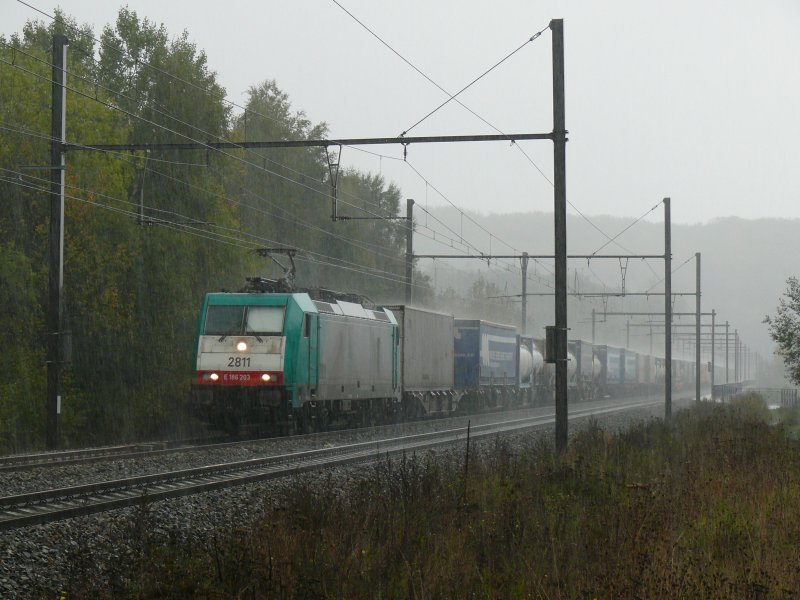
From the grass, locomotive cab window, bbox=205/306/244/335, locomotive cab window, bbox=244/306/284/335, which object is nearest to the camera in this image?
the grass

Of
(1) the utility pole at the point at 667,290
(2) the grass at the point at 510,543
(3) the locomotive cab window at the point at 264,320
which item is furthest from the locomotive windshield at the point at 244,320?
(1) the utility pole at the point at 667,290

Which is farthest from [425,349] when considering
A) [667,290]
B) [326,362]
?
[326,362]

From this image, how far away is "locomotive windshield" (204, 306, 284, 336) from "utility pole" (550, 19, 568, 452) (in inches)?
279

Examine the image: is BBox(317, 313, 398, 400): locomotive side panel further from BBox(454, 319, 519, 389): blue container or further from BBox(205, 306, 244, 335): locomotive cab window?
BBox(454, 319, 519, 389): blue container

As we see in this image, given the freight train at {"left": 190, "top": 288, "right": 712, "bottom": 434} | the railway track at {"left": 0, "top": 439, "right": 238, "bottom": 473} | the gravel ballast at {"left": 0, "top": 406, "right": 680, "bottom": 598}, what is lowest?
the railway track at {"left": 0, "top": 439, "right": 238, "bottom": 473}

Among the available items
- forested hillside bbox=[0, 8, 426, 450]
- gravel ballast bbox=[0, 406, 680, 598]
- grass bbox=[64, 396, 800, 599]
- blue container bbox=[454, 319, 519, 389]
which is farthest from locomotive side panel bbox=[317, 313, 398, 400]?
grass bbox=[64, 396, 800, 599]

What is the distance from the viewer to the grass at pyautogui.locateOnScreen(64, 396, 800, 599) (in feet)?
22.5

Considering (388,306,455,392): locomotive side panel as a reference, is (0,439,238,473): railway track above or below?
below

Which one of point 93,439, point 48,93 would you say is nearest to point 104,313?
point 93,439

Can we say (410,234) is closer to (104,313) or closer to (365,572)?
(104,313)

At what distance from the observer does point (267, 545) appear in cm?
793

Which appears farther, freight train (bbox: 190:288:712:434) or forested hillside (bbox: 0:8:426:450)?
forested hillside (bbox: 0:8:426:450)

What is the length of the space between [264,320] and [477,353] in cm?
1819

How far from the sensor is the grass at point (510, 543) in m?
6.86
